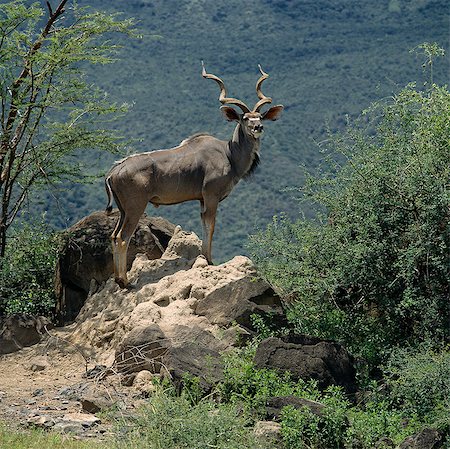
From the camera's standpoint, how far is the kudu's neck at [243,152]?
14.6 meters

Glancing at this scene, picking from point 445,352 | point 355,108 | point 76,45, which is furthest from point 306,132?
point 445,352

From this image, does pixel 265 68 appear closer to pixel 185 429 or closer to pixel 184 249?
pixel 184 249

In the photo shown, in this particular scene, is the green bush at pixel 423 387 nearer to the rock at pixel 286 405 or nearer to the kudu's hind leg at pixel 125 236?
the rock at pixel 286 405

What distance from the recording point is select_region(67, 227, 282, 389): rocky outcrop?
12.6 meters

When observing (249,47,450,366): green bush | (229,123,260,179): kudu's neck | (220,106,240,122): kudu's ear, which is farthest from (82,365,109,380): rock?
(220,106,240,122): kudu's ear

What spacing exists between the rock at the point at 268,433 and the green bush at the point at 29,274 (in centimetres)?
539

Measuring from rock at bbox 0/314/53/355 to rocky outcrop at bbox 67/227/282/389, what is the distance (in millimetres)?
487

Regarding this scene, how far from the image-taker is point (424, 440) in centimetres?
1092

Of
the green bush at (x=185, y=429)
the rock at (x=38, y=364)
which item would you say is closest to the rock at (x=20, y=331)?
the rock at (x=38, y=364)

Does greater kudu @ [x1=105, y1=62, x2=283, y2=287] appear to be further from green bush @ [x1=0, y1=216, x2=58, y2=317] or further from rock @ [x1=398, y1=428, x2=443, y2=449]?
rock @ [x1=398, y1=428, x2=443, y2=449]

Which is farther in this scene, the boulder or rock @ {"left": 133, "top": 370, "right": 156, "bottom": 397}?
the boulder

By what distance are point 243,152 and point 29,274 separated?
374 centimetres

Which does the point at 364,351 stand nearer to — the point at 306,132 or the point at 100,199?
the point at 100,199

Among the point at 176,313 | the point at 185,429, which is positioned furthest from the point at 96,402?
the point at 176,313
